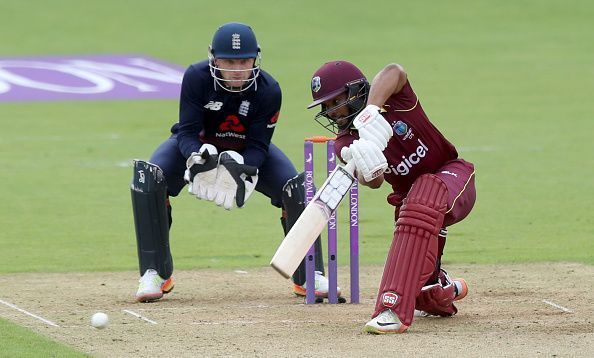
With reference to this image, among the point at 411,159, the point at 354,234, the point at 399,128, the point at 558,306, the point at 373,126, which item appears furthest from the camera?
the point at 354,234

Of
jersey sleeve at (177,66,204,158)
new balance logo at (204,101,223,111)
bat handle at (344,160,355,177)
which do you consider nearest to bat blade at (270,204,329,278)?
bat handle at (344,160,355,177)

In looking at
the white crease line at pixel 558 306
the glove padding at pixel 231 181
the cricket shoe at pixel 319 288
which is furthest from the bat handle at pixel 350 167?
the white crease line at pixel 558 306

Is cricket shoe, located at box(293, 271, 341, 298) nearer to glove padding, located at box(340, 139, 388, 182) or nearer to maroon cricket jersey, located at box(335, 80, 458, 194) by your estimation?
maroon cricket jersey, located at box(335, 80, 458, 194)

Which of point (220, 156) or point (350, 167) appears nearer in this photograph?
point (350, 167)

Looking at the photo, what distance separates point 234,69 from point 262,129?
18.9 inches

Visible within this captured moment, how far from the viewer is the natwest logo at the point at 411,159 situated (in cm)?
743

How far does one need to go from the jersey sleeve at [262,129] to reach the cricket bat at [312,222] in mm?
1233

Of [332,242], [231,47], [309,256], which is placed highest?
[231,47]

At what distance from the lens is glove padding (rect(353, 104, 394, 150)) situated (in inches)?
271

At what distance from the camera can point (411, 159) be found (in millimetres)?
7445

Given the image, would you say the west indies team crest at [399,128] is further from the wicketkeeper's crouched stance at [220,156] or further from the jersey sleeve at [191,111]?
the jersey sleeve at [191,111]

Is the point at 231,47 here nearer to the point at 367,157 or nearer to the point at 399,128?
the point at 399,128

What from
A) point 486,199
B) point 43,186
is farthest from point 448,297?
point 43,186

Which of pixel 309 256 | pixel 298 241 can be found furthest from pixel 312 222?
pixel 309 256
